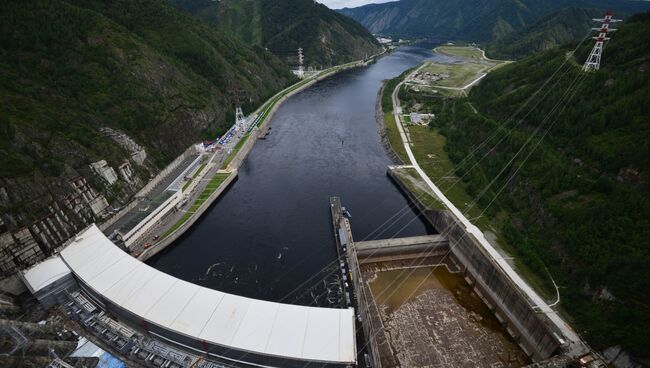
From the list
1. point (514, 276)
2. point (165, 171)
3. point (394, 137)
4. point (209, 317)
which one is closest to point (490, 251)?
point (514, 276)

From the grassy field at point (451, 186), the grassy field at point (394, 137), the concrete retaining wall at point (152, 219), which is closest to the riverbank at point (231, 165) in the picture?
the concrete retaining wall at point (152, 219)

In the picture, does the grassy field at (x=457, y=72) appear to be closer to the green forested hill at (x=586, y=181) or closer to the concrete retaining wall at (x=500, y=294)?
the green forested hill at (x=586, y=181)

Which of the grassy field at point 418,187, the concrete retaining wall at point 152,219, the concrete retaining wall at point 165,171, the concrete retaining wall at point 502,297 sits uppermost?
the concrete retaining wall at point 165,171

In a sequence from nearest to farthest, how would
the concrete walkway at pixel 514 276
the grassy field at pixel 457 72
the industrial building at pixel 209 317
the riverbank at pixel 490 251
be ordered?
the industrial building at pixel 209 317, the concrete walkway at pixel 514 276, the riverbank at pixel 490 251, the grassy field at pixel 457 72

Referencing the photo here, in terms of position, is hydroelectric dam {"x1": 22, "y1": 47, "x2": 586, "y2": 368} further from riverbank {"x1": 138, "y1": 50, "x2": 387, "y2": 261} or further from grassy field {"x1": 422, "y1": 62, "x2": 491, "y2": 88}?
grassy field {"x1": 422, "y1": 62, "x2": 491, "y2": 88}

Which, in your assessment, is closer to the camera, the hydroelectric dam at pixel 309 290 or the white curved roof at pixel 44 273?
the hydroelectric dam at pixel 309 290

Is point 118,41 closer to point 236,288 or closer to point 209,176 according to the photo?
point 209,176
